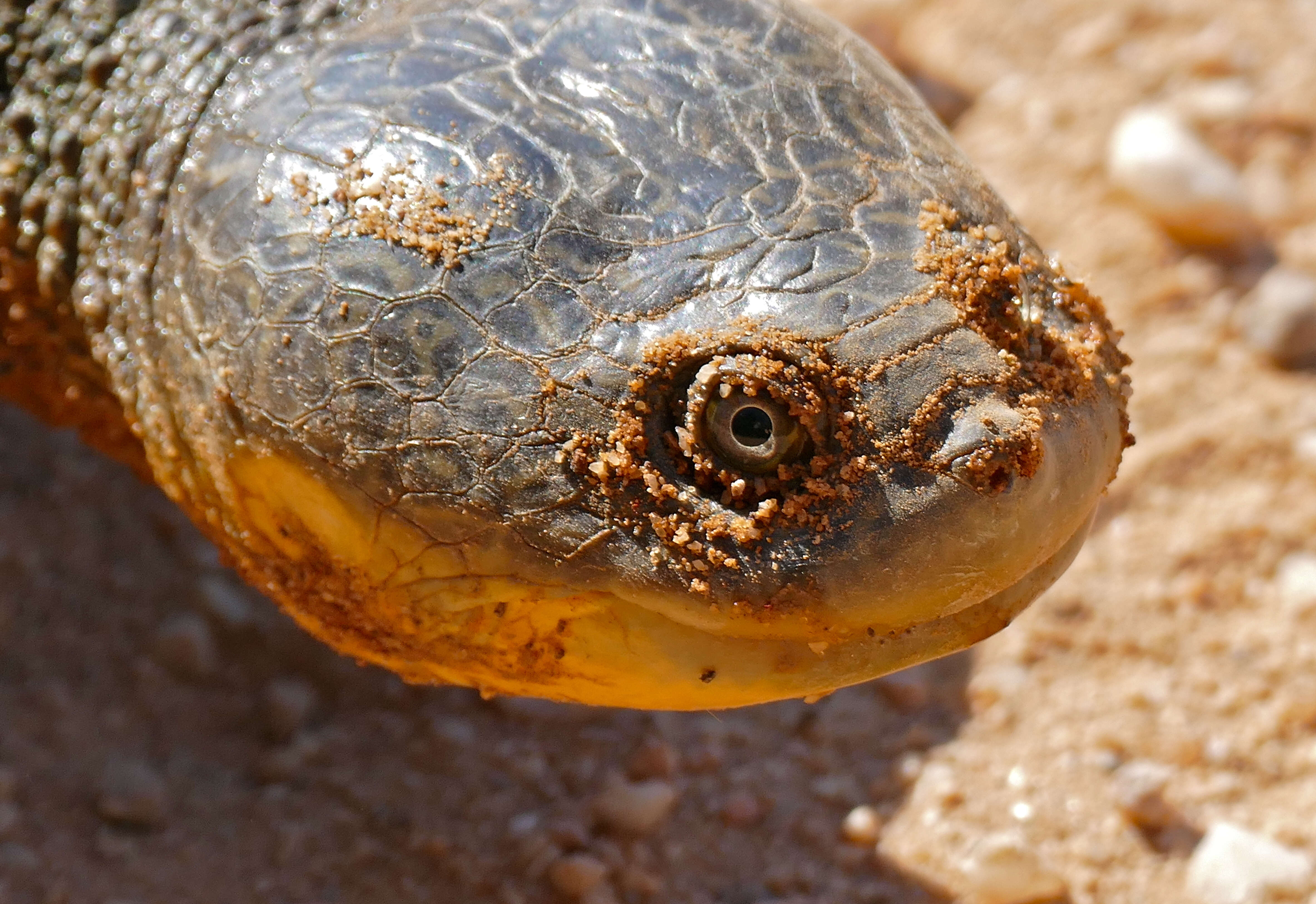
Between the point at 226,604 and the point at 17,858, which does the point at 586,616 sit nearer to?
the point at 17,858

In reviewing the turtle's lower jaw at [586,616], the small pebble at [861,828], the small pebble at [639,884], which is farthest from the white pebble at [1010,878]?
the turtle's lower jaw at [586,616]

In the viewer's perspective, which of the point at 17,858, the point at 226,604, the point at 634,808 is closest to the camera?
the point at 17,858

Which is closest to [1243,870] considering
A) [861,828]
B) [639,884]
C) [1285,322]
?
[861,828]

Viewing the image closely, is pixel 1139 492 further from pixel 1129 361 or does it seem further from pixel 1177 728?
pixel 1129 361

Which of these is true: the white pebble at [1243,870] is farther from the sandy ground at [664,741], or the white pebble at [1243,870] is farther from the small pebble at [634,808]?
the small pebble at [634,808]

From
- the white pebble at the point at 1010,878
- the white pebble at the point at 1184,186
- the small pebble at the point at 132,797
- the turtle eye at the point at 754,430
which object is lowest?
the white pebble at the point at 1010,878

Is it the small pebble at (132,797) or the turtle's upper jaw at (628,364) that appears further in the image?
the small pebble at (132,797)
